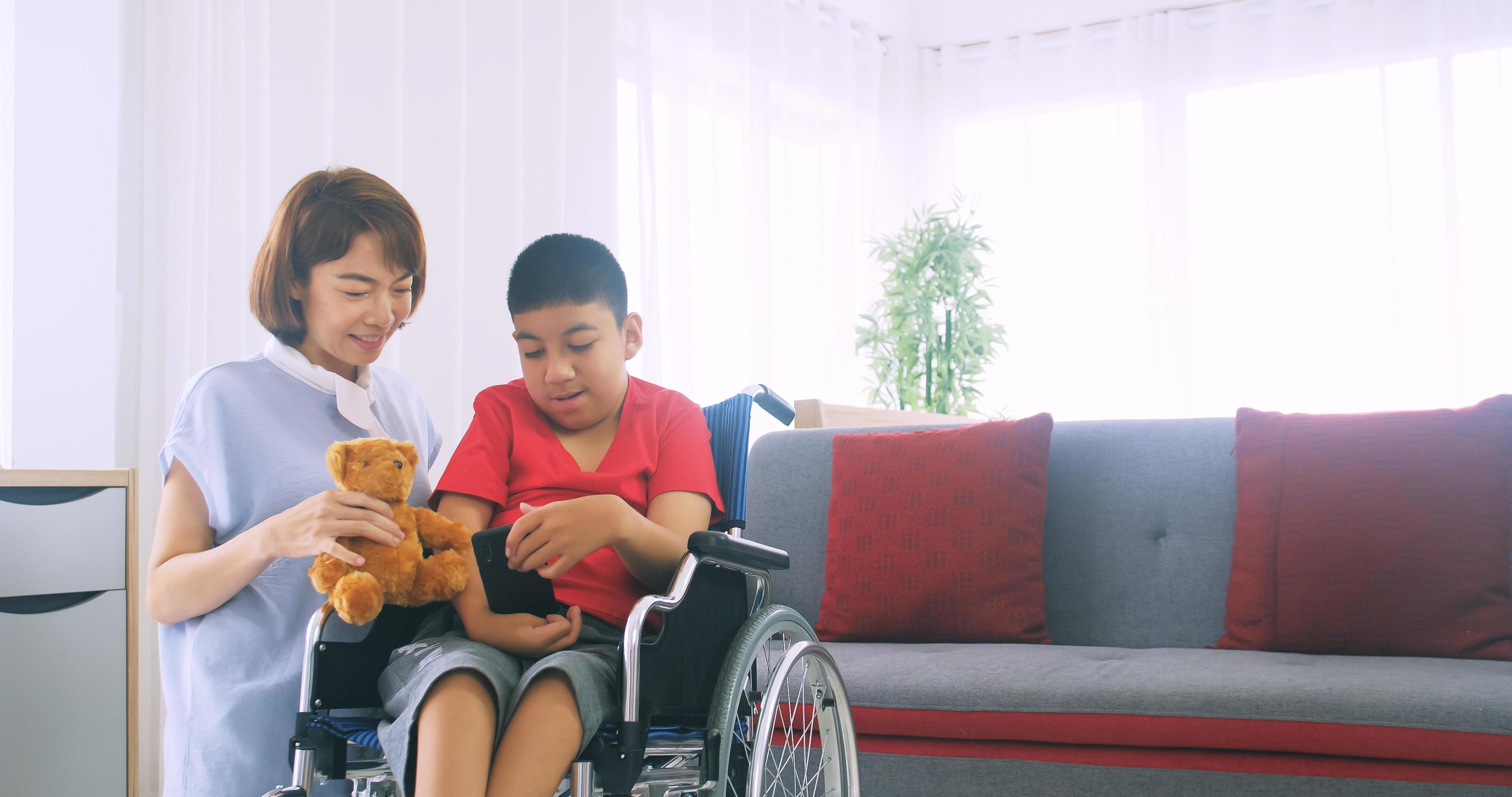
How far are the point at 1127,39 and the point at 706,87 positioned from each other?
2183 millimetres

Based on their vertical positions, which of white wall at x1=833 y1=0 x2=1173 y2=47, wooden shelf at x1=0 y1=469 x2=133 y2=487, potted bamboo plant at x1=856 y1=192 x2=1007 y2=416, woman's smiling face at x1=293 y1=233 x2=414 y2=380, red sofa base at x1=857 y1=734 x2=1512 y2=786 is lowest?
red sofa base at x1=857 y1=734 x2=1512 y2=786

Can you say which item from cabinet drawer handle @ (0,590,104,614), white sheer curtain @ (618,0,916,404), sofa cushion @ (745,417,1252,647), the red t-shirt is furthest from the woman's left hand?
white sheer curtain @ (618,0,916,404)

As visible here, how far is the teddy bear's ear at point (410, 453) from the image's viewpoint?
3.79 feet

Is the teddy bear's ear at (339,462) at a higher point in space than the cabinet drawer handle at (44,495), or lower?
higher

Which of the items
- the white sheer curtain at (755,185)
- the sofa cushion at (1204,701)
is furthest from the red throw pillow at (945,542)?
the white sheer curtain at (755,185)

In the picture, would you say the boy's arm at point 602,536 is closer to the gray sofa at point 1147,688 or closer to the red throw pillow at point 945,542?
the gray sofa at point 1147,688

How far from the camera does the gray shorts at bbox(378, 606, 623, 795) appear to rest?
1.04 meters

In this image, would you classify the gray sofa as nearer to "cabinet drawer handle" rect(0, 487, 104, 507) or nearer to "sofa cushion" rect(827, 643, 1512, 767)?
"sofa cushion" rect(827, 643, 1512, 767)

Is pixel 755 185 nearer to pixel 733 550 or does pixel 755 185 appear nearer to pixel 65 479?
pixel 65 479

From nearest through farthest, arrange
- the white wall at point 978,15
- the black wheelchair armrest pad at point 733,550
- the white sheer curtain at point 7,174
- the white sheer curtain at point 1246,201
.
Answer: the black wheelchair armrest pad at point 733,550, the white sheer curtain at point 7,174, the white sheer curtain at point 1246,201, the white wall at point 978,15

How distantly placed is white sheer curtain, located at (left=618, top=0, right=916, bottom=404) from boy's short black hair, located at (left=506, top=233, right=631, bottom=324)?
2.04 metres

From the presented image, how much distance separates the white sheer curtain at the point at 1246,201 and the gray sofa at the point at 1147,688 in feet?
9.07

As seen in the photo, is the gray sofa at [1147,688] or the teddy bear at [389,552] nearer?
the teddy bear at [389,552]

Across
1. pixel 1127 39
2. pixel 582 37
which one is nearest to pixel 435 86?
pixel 582 37
